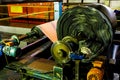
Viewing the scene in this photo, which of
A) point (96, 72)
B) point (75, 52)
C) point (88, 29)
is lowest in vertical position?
point (96, 72)

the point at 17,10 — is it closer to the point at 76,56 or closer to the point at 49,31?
the point at 49,31

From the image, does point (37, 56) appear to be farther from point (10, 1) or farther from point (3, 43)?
point (10, 1)

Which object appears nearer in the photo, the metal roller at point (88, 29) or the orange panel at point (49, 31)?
the metal roller at point (88, 29)

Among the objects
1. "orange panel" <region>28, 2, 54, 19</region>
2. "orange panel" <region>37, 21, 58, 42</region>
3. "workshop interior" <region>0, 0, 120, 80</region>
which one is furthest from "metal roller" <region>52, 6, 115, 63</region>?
"orange panel" <region>28, 2, 54, 19</region>

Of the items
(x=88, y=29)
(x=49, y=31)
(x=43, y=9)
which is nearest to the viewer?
(x=88, y=29)

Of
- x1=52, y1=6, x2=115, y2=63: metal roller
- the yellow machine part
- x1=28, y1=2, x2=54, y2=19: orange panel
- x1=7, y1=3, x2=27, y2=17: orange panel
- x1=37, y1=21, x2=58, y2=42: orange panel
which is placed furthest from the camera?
x1=7, y1=3, x2=27, y2=17: orange panel

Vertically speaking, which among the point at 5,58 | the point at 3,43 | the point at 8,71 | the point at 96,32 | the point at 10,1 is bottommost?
the point at 8,71

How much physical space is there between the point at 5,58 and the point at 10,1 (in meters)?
0.55

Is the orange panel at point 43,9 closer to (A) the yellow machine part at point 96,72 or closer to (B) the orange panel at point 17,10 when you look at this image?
(B) the orange panel at point 17,10

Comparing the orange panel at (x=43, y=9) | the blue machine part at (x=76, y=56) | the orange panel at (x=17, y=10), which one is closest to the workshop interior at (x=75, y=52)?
the blue machine part at (x=76, y=56)

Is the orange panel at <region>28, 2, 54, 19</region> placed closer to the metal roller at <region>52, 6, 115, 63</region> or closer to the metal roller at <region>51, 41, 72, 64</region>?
the metal roller at <region>52, 6, 115, 63</region>

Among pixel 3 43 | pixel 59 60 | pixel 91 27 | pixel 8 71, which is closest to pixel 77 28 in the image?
pixel 91 27

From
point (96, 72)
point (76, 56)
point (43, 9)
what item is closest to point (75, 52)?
point (76, 56)

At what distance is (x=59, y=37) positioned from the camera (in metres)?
1.58
